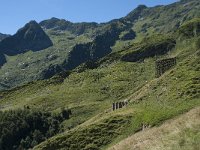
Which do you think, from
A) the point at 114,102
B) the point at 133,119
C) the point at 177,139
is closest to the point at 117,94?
the point at 114,102

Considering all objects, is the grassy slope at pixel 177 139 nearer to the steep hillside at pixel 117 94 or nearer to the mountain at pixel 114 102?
the mountain at pixel 114 102

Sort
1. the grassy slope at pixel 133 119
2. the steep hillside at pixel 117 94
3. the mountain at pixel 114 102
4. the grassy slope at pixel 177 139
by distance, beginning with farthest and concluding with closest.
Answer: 1. the steep hillside at pixel 117 94
2. the grassy slope at pixel 133 119
3. the mountain at pixel 114 102
4. the grassy slope at pixel 177 139

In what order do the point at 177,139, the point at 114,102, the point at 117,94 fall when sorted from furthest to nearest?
the point at 117,94 → the point at 114,102 → the point at 177,139

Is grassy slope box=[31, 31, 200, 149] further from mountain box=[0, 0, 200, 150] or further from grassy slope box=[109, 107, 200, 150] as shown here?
grassy slope box=[109, 107, 200, 150]

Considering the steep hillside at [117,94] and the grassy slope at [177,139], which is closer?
the grassy slope at [177,139]

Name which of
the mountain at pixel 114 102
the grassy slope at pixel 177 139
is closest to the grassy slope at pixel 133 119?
the mountain at pixel 114 102

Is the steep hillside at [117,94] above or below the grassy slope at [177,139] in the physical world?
below

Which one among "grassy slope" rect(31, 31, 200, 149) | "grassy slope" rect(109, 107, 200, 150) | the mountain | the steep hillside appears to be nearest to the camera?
"grassy slope" rect(109, 107, 200, 150)

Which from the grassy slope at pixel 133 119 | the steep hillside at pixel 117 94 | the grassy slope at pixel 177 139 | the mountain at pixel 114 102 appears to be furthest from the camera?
the steep hillside at pixel 117 94

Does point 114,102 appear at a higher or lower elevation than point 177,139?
lower

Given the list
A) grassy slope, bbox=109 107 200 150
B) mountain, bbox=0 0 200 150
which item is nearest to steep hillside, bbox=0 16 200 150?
mountain, bbox=0 0 200 150

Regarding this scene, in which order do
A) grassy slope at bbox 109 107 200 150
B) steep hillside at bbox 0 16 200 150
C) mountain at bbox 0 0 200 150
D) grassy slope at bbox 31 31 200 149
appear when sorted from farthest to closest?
steep hillside at bbox 0 16 200 150 → grassy slope at bbox 31 31 200 149 → mountain at bbox 0 0 200 150 → grassy slope at bbox 109 107 200 150

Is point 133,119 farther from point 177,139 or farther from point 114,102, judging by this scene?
point 114,102

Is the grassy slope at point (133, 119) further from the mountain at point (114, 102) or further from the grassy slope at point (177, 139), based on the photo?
the grassy slope at point (177, 139)
